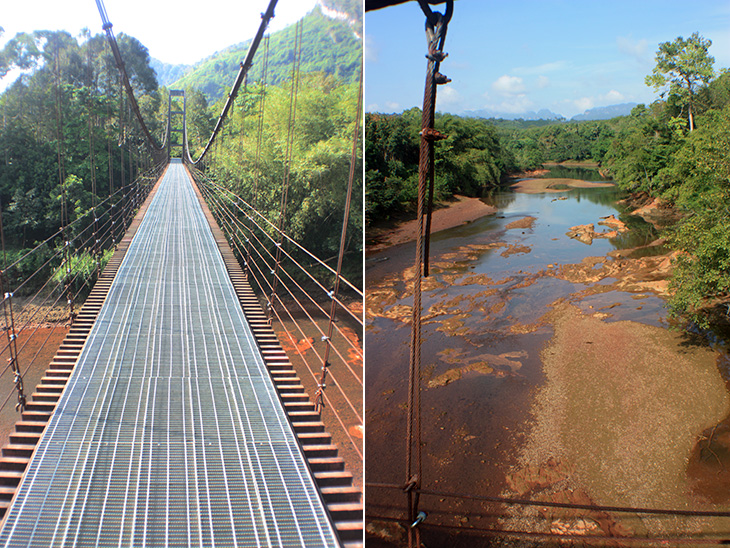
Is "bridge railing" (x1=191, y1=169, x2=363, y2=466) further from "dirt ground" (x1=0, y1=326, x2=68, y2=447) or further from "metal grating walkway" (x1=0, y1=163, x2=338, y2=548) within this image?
"dirt ground" (x1=0, y1=326, x2=68, y2=447)

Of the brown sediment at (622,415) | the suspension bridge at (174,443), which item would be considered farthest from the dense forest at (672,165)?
the suspension bridge at (174,443)

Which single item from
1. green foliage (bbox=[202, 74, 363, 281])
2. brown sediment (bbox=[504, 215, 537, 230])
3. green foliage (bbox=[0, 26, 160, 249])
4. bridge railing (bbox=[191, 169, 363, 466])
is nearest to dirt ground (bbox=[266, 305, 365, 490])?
bridge railing (bbox=[191, 169, 363, 466])

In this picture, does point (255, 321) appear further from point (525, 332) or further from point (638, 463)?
point (525, 332)

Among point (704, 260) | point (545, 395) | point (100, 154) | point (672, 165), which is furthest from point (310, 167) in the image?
point (672, 165)

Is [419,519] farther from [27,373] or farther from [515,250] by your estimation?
[515,250]

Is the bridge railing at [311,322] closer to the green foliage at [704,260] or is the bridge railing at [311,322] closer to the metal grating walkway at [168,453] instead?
the metal grating walkway at [168,453]

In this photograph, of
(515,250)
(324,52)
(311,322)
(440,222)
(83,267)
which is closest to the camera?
(83,267)
